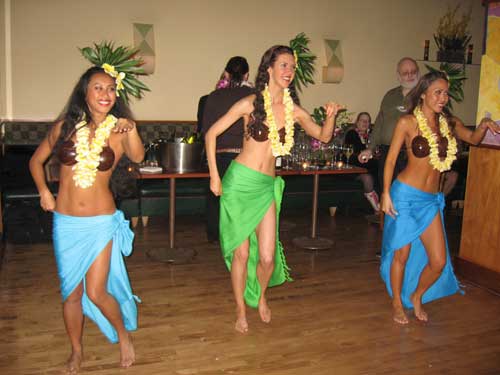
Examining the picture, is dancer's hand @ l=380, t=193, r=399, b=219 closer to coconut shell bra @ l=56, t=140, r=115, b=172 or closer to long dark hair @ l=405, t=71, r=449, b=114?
long dark hair @ l=405, t=71, r=449, b=114

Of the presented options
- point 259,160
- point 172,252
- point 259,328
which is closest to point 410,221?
point 259,160

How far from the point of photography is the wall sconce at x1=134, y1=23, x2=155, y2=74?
7.00 m

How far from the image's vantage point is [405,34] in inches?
342

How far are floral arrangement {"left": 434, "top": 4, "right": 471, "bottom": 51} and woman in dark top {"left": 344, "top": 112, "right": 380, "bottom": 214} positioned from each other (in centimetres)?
226

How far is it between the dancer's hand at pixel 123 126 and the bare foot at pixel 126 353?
46.0 inches

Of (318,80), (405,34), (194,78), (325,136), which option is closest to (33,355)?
(325,136)

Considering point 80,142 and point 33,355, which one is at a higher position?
point 80,142

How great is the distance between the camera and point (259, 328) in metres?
3.39

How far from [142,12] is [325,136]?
4.68 metres

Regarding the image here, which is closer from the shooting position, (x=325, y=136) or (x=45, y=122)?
(x=325, y=136)

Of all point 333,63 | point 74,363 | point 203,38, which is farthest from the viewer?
point 333,63

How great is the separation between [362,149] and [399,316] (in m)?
3.70

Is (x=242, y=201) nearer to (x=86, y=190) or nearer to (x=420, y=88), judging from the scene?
(x=86, y=190)

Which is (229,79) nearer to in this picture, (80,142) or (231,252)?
(231,252)
